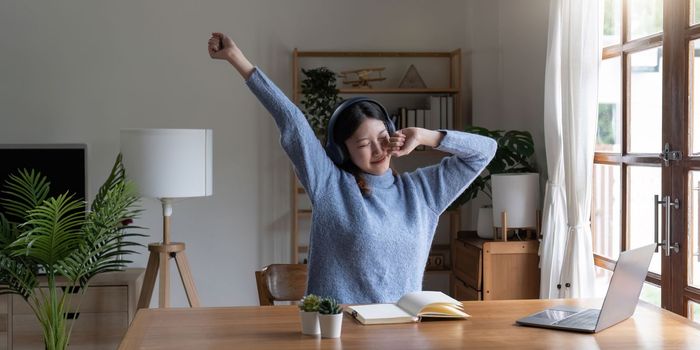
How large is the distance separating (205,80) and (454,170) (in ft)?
9.95

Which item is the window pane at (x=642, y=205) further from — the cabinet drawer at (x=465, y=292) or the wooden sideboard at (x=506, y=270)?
the cabinet drawer at (x=465, y=292)

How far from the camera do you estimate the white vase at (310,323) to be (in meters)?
2.06

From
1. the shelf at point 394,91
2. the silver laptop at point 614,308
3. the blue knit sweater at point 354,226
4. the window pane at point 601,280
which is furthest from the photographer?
the shelf at point 394,91

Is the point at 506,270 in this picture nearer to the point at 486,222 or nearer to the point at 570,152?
the point at 486,222

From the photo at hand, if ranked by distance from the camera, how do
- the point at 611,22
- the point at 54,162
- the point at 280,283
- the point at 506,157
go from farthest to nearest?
the point at 54,162, the point at 506,157, the point at 611,22, the point at 280,283

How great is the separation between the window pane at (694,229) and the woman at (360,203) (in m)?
1.20

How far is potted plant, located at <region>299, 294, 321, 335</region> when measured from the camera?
206 cm

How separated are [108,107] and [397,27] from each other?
1.89 m

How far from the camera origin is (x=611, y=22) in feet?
13.1

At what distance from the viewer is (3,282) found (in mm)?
4227

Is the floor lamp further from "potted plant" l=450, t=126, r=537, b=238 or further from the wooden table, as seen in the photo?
the wooden table

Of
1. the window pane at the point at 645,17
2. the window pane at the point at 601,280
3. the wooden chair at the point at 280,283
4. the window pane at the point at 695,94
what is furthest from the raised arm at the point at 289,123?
the window pane at the point at 601,280

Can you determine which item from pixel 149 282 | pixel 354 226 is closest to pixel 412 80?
pixel 149 282

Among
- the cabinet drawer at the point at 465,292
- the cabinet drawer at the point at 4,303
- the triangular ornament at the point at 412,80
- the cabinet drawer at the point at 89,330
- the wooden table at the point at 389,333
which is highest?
the triangular ornament at the point at 412,80
